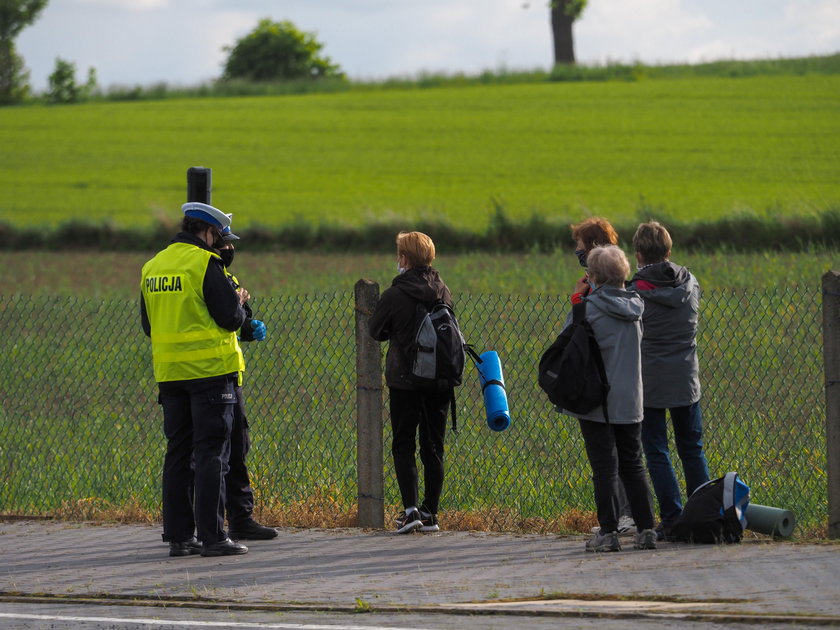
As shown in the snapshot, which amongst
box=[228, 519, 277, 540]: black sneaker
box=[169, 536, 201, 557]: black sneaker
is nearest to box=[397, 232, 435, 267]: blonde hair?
→ box=[228, 519, 277, 540]: black sneaker

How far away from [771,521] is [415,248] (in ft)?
8.19

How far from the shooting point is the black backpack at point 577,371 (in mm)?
6988

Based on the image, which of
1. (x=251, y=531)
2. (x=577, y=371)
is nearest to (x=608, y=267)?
(x=577, y=371)

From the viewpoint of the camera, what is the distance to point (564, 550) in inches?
282

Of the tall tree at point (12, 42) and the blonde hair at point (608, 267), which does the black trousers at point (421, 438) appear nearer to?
the blonde hair at point (608, 267)

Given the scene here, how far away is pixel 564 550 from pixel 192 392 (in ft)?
7.31

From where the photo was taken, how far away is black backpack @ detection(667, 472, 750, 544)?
702cm

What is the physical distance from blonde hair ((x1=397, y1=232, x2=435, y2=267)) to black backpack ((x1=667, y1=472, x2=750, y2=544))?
2.03 m

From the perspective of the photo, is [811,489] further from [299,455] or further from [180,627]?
[180,627]

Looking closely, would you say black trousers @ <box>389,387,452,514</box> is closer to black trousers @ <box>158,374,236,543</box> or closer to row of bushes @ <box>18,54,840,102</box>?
black trousers @ <box>158,374,236,543</box>

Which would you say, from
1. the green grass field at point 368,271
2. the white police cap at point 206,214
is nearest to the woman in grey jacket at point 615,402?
the white police cap at point 206,214

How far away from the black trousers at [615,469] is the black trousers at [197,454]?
6.63 ft

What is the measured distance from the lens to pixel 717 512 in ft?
23.1

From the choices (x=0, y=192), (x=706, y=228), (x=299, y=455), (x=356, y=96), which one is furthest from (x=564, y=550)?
(x=356, y=96)
